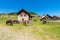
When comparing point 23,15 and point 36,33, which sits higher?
point 23,15

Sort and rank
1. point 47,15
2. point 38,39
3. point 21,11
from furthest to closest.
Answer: point 47,15
point 21,11
point 38,39

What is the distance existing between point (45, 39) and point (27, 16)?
A: 4948 centimetres

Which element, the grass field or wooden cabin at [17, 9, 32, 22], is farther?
wooden cabin at [17, 9, 32, 22]

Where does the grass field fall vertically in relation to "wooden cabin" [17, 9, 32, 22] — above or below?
below

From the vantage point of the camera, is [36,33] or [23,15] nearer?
[36,33]

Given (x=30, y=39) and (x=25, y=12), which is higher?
(x=25, y=12)

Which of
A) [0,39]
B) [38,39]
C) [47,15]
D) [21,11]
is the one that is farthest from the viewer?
[47,15]

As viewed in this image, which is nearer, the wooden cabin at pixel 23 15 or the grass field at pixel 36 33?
the grass field at pixel 36 33

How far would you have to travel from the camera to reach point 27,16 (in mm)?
73875

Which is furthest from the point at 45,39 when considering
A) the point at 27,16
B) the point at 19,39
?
the point at 27,16

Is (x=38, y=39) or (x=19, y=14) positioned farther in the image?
(x=19, y=14)

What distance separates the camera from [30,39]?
78.0 feet

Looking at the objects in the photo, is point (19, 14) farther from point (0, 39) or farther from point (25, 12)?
point (0, 39)

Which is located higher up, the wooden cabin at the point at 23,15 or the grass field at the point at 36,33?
the wooden cabin at the point at 23,15
